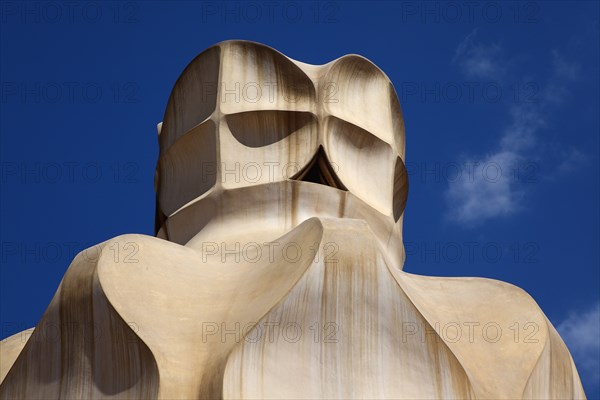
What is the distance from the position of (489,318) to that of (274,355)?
2283 mm

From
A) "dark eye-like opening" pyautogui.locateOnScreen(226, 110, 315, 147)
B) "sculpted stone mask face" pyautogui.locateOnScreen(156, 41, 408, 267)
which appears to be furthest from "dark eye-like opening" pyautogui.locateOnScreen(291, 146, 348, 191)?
"dark eye-like opening" pyautogui.locateOnScreen(226, 110, 315, 147)

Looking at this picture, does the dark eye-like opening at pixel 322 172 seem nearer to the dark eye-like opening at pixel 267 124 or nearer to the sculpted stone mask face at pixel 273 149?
the sculpted stone mask face at pixel 273 149

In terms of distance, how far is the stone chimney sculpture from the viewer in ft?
46.5

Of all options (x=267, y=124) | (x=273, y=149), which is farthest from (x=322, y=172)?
(x=267, y=124)

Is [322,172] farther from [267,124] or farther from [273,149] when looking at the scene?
[267,124]

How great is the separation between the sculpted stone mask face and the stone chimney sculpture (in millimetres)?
27

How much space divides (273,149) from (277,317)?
11.8ft

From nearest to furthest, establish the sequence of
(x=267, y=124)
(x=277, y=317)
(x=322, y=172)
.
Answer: (x=277, y=317) → (x=322, y=172) → (x=267, y=124)

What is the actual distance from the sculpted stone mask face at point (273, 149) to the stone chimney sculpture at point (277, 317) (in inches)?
1.0

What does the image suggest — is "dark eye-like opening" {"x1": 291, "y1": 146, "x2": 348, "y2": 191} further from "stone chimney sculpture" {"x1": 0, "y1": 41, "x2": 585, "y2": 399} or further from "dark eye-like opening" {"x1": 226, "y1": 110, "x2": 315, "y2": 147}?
"dark eye-like opening" {"x1": 226, "y1": 110, "x2": 315, "y2": 147}

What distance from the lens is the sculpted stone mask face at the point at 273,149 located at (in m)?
17.1

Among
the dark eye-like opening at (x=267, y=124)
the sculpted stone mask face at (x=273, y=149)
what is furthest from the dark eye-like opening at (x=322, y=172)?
the dark eye-like opening at (x=267, y=124)

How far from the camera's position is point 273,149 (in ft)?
57.5

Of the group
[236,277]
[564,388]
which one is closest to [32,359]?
[236,277]
